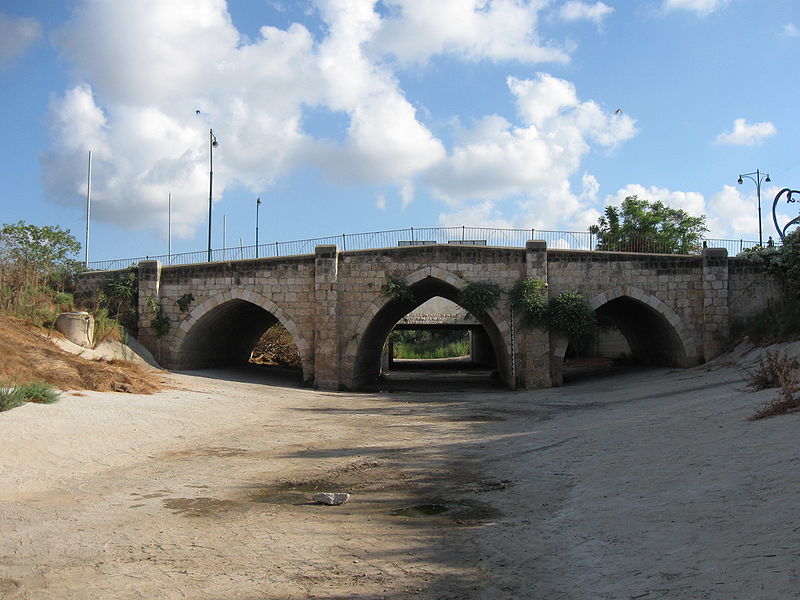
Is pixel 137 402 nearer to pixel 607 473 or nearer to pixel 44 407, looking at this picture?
pixel 44 407

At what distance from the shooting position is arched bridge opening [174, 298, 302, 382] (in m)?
23.3

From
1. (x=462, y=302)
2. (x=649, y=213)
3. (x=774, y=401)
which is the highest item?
(x=649, y=213)

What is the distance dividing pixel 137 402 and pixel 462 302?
465 inches

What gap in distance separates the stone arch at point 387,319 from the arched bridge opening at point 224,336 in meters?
3.16

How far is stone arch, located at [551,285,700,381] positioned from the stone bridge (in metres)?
0.04

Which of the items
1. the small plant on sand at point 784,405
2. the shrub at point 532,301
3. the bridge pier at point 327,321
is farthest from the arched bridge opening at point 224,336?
the small plant on sand at point 784,405

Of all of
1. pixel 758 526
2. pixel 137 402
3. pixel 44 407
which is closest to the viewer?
pixel 758 526

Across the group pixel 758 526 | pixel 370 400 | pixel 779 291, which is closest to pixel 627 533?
pixel 758 526

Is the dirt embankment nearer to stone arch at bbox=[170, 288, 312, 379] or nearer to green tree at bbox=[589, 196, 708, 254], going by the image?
stone arch at bbox=[170, 288, 312, 379]

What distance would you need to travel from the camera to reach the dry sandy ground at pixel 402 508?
4324 mm

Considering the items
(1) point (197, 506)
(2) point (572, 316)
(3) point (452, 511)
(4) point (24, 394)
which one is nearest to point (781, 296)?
(2) point (572, 316)

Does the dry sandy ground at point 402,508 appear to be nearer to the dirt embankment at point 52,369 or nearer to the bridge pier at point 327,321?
the dirt embankment at point 52,369

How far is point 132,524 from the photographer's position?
5.94 m

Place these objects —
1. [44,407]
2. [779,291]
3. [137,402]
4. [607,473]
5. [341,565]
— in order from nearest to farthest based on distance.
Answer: [341,565]
[607,473]
[44,407]
[137,402]
[779,291]
